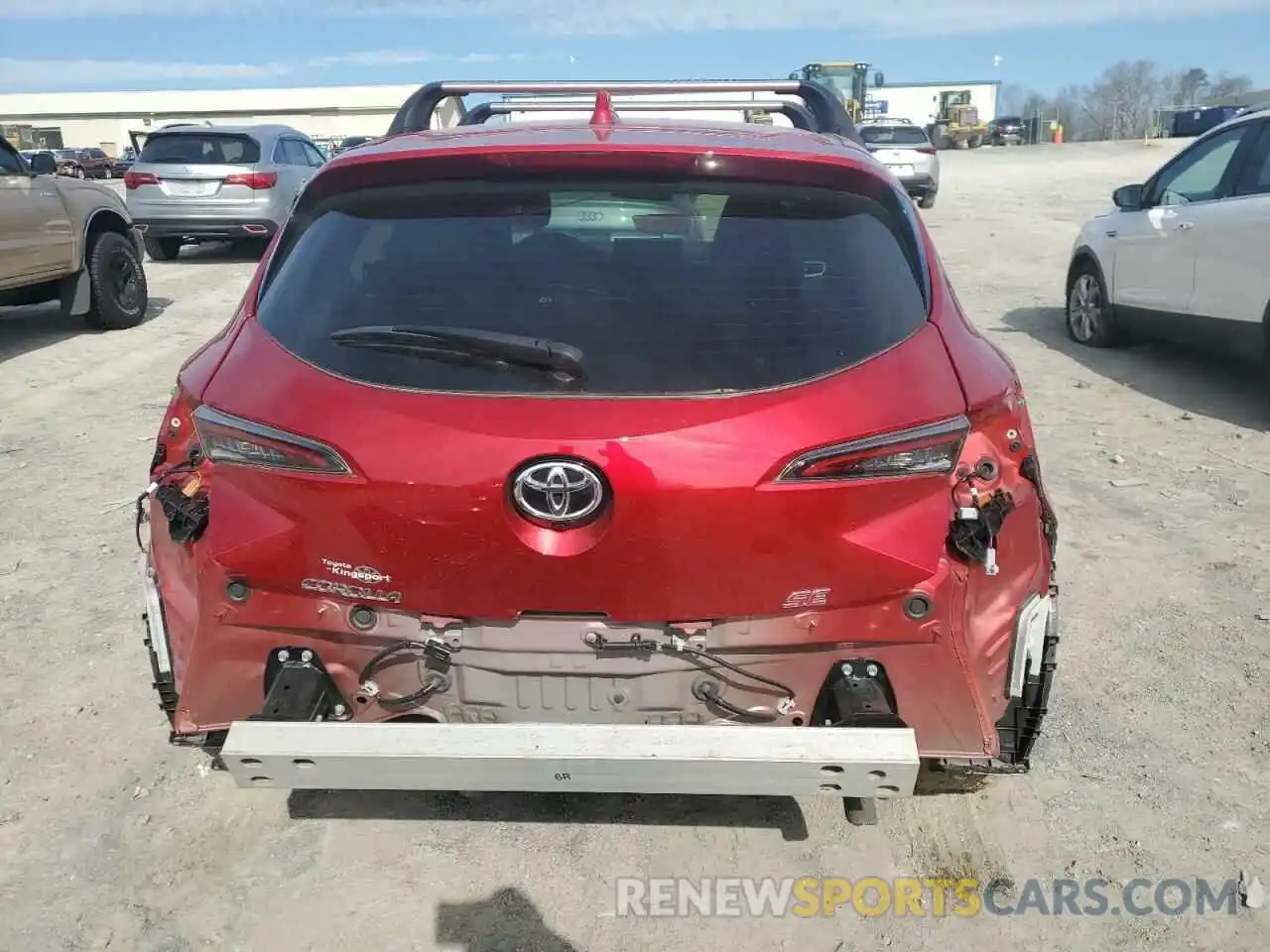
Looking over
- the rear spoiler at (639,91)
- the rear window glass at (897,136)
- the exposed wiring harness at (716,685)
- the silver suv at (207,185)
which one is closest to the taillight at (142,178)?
the silver suv at (207,185)

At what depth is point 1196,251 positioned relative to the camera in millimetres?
6871

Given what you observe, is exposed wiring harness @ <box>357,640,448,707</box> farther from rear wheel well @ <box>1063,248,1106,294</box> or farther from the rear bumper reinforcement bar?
rear wheel well @ <box>1063,248,1106,294</box>

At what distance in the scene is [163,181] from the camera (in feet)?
44.0

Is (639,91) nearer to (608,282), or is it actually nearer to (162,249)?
(608,282)

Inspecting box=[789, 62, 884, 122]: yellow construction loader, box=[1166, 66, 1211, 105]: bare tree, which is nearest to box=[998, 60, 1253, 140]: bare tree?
box=[1166, 66, 1211, 105]: bare tree

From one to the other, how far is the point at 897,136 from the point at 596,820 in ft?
66.3

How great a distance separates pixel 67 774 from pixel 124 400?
486cm

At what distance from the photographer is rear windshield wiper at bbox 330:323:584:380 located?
2.20 meters

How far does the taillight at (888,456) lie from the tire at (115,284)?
30.1ft

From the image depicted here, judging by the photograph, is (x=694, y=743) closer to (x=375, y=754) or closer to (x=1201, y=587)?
(x=375, y=754)

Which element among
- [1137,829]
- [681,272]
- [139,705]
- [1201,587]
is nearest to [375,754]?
[681,272]

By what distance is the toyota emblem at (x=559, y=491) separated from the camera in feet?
6.86

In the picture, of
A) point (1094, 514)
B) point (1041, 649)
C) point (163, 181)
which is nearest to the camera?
point (1041, 649)

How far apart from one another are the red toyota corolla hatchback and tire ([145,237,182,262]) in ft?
43.4
